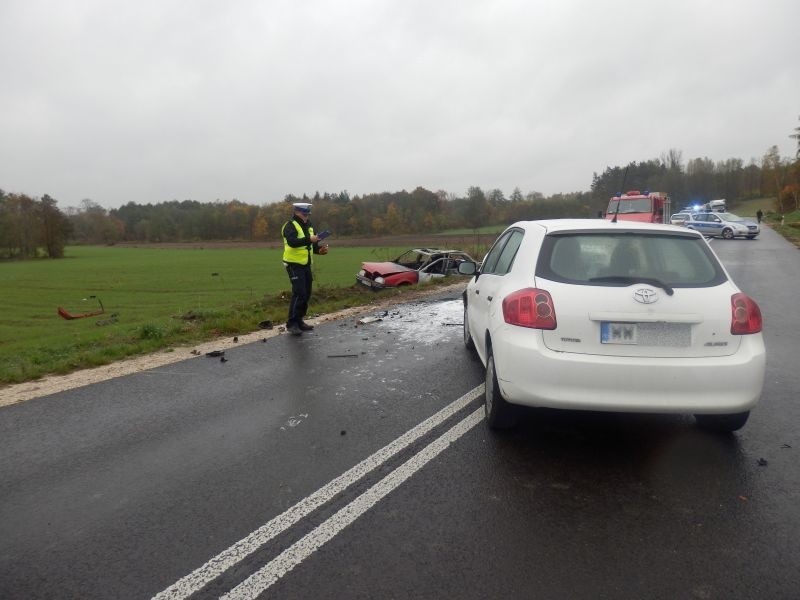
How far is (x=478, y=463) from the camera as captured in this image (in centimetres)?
356

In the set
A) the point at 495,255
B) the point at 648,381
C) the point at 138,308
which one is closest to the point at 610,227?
the point at 648,381

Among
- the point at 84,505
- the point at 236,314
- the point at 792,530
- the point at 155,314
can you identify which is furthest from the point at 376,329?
the point at 155,314

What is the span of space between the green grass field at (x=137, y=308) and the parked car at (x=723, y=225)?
1956cm

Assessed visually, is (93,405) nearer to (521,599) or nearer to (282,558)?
(282,558)

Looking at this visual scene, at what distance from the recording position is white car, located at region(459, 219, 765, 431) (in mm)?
3402

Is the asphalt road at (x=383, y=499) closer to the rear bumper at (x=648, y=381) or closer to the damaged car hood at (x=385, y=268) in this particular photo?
the rear bumper at (x=648, y=381)

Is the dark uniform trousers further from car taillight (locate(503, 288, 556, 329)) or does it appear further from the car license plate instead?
the car license plate

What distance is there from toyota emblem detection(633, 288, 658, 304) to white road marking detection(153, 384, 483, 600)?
1.76m

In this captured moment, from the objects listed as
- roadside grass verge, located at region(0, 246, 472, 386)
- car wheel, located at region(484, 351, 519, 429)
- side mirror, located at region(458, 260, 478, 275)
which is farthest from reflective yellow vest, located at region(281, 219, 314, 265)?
car wheel, located at region(484, 351, 519, 429)

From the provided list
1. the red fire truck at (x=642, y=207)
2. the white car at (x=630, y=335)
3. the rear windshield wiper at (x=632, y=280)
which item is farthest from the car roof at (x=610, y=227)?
the red fire truck at (x=642, y=207)

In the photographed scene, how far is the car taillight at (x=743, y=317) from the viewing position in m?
3.49

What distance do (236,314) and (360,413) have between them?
681cm

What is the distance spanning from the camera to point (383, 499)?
312 cm

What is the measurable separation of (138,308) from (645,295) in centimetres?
2219
